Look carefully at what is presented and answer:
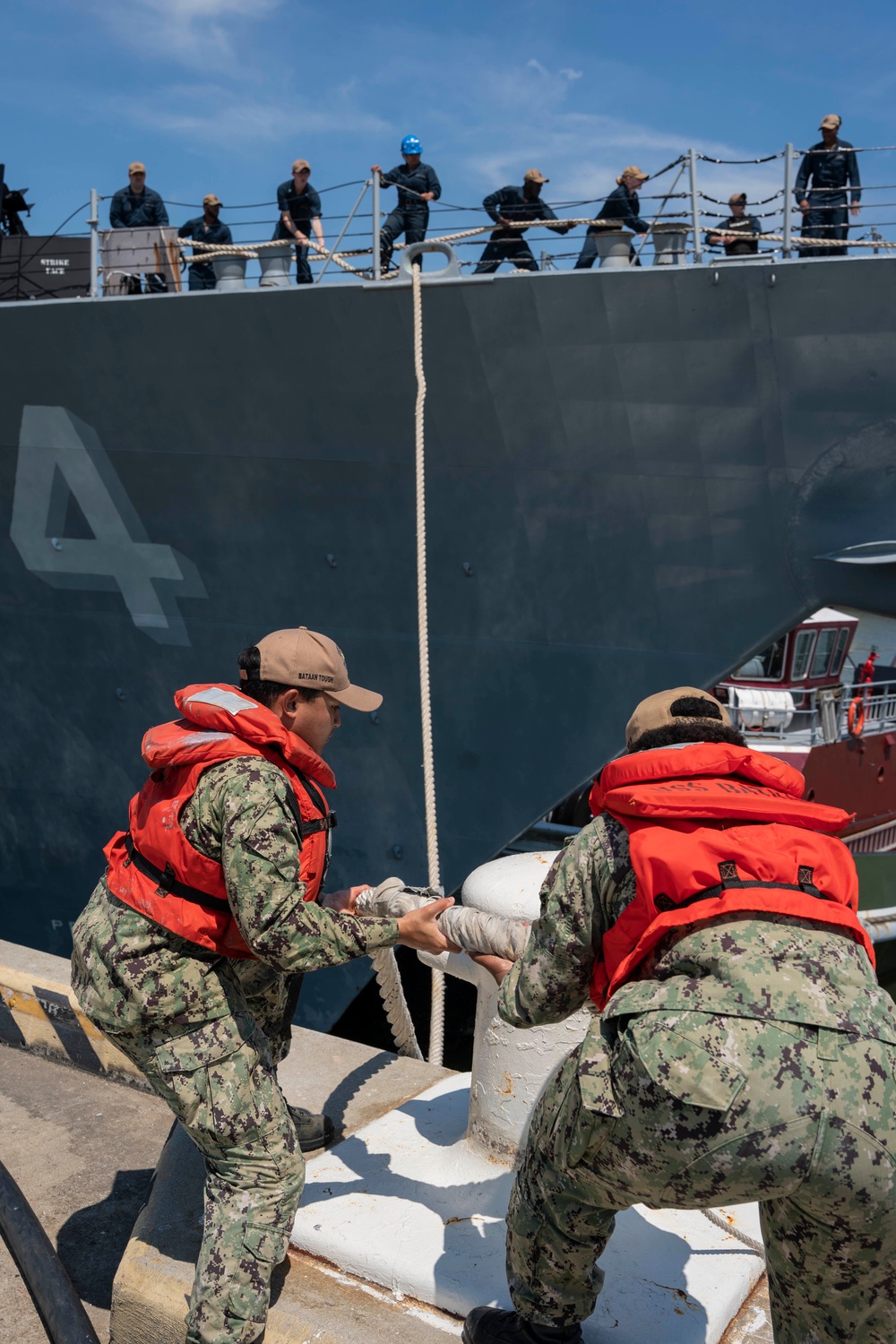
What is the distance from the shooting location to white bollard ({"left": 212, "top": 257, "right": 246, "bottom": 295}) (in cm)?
639

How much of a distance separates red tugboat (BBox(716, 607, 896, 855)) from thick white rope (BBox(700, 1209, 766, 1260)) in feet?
20.9

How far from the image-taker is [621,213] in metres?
6.14

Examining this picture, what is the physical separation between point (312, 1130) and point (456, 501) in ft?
13.3

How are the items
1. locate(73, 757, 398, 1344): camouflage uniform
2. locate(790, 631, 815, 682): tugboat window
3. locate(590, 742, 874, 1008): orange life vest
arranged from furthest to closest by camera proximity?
locate(790, 631, 815, 682): tugboat window, locate(73, 757, 398, 1344): camouflage uniform, locate(590, 742, 874, 1008): orange life vest

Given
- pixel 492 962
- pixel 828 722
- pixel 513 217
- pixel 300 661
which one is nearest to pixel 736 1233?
pixel 492 962

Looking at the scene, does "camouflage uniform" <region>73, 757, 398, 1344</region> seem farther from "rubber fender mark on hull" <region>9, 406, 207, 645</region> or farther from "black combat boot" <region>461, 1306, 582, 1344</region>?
"rubber fender mark on hull" <region>9, 406, 207, 645</region>

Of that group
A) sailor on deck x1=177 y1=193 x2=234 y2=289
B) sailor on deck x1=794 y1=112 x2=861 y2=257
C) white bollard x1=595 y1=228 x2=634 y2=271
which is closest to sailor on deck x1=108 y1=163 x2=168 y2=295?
sailor on deck x1=177 y1=193 x2=234 y2=289

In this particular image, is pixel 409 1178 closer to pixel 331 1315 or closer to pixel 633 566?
pixel 331 1315

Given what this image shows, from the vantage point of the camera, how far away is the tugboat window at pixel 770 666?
12250mm

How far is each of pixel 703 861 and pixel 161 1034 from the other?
120 cm

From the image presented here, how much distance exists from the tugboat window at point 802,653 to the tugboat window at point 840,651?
401 mm

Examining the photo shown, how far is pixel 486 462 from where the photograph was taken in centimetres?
612

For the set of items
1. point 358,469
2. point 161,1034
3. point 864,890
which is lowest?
point 864,890

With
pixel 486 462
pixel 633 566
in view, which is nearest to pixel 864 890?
pixel 633 566
